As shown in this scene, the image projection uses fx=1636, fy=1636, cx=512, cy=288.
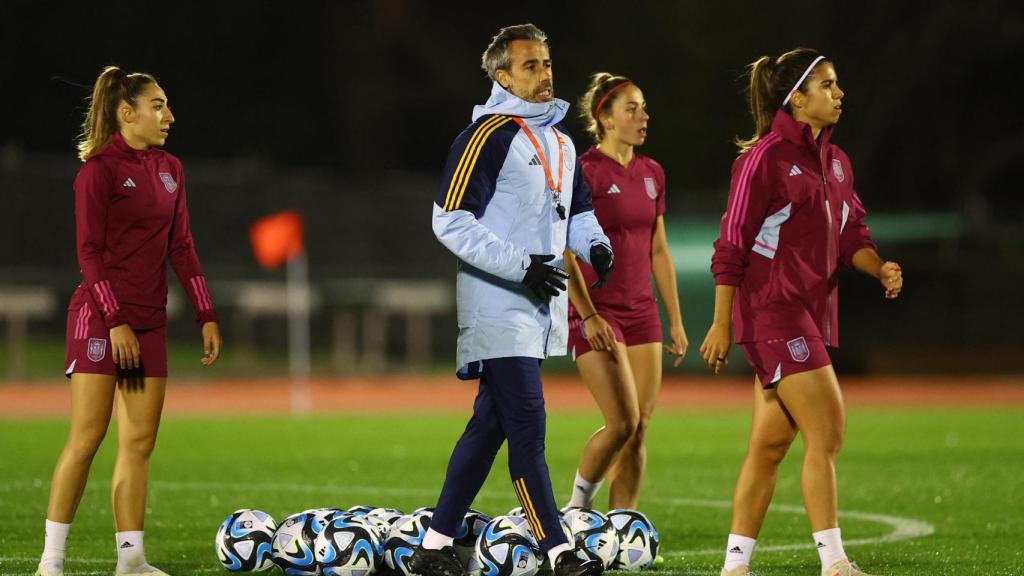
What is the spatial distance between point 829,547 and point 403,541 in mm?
1865

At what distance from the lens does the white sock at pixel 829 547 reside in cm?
687

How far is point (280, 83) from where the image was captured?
133 feet

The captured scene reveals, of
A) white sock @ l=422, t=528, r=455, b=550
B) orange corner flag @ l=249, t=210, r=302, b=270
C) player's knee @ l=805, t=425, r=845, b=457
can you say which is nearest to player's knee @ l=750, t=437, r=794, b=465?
player's knee @ l=805, t=425, r=845, b=457

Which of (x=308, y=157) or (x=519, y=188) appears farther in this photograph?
(x=308, y=157)

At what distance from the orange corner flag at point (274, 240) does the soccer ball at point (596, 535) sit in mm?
17580

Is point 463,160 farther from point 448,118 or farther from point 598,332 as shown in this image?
point 448,118

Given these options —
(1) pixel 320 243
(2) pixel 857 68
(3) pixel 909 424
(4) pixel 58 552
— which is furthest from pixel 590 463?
(2) pixel 857 68

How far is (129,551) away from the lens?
731 cm

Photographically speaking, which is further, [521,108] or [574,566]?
[521,108]

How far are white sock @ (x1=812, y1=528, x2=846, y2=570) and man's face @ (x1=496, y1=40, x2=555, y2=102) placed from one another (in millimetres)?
2204

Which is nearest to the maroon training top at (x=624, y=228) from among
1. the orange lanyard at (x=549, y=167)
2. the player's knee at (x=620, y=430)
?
the player's knee at (x=620, y=430)

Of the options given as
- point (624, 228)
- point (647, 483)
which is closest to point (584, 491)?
point (624, 228)

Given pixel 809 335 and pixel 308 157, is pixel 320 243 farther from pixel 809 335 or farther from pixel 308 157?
pixel 809 335

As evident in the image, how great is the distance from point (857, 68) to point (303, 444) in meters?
22.4
